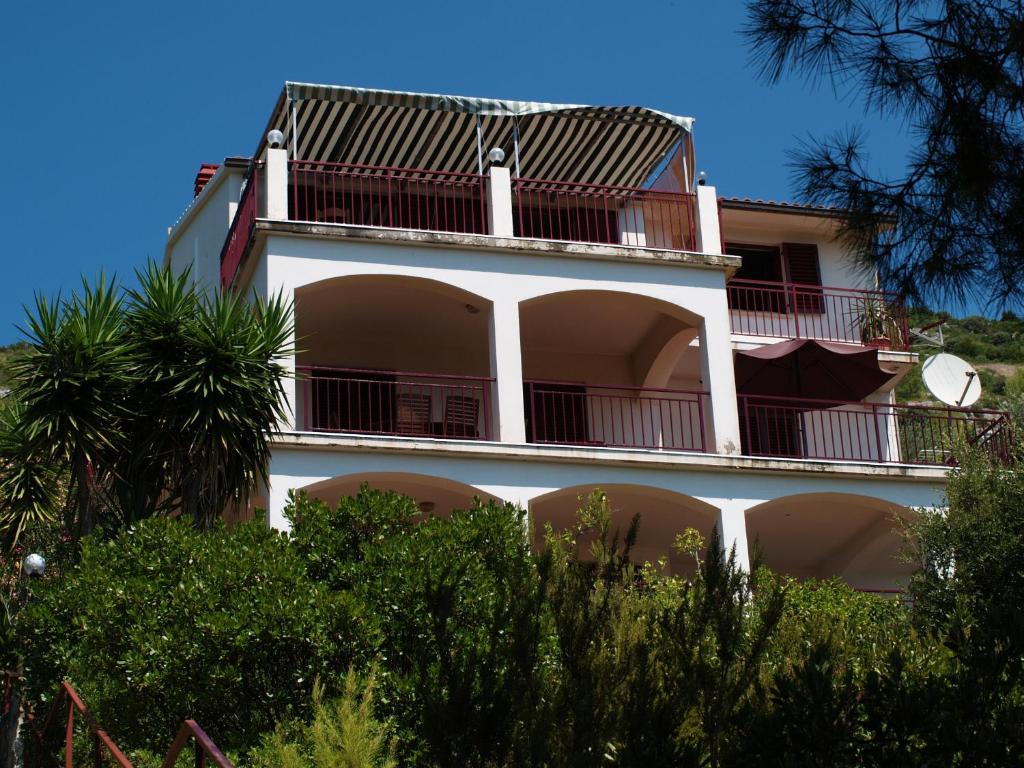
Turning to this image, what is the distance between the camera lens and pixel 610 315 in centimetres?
2162

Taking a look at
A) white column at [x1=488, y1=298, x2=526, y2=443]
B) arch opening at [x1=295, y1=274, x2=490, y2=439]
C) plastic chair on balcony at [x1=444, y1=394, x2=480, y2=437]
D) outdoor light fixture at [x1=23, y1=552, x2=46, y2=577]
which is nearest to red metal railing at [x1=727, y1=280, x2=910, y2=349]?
arch opening at [x1=295, y1=274, x2=490, y2=439]

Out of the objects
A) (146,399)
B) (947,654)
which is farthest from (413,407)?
(947,654)

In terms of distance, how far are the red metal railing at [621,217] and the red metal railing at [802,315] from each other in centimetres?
126

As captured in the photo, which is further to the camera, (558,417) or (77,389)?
(558,417)

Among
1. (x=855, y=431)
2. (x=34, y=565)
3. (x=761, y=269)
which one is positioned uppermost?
(x=761, y=269)

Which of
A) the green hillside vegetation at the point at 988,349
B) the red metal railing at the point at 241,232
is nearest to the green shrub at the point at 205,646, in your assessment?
the red metal railing at the point at 241,232

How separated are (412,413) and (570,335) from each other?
282cm

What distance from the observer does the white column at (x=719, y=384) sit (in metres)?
20.0

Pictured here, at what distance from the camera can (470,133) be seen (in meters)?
21.7

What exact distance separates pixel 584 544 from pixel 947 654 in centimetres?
1099

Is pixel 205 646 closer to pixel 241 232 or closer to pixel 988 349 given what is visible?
pixel 241 232

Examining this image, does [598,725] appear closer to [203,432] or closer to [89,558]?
[89,558]

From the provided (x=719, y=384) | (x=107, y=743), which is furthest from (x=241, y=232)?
(x=107, y=743)

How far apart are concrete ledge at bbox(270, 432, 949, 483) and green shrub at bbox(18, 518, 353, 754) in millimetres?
4581
